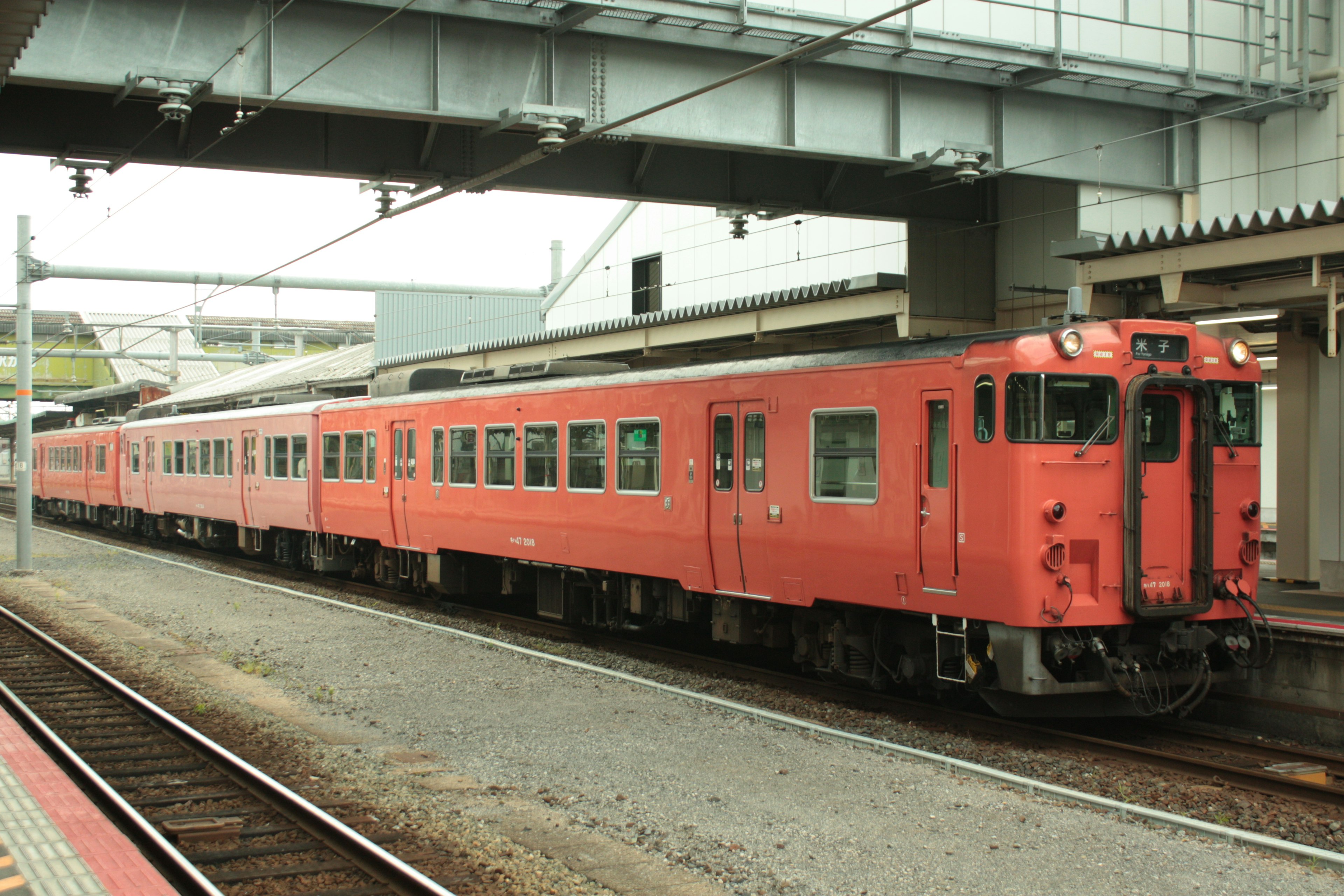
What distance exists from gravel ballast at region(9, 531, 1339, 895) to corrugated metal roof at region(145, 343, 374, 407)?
22077mm

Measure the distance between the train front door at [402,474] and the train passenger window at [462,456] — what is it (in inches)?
41.8

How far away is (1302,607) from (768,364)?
6.02m

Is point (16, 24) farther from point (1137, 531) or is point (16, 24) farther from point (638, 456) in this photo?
point (1137, 531)

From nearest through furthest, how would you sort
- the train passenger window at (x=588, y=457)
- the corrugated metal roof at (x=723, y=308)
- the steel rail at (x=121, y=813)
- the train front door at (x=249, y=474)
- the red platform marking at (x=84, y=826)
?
the red platform marking at (x=84, y=826) < the steel rail at (x=121, y=813) < the train passenger window at (x=588, y=457) < the corrugated metal roof at (x=723, y=308) < the train front door at (x=249, y=474)

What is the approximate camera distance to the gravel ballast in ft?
18.6

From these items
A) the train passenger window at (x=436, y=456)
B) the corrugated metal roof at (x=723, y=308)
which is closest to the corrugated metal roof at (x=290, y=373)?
the corrugated metal roof at (x=723, y=308)

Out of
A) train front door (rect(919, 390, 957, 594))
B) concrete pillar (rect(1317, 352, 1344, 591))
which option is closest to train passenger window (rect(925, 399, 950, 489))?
train front door (rect(919, 390, 957, 594))

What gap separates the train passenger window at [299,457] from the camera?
1922 centimetres

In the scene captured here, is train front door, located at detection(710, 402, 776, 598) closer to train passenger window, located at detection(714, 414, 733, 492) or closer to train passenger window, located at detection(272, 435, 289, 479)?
train passenger window, located at detection(714, 414, 733, 492)

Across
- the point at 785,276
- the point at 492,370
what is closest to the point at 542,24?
the point at 492,370

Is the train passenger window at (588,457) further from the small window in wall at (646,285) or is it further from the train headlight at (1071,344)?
the small window in wall at (646,285)

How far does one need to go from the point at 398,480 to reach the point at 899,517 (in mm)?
9249

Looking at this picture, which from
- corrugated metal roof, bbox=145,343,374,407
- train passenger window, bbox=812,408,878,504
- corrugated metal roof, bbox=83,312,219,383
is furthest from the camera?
corrugated metal roof, bbox=83,312,219,383

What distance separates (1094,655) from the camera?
8352 millimetres
